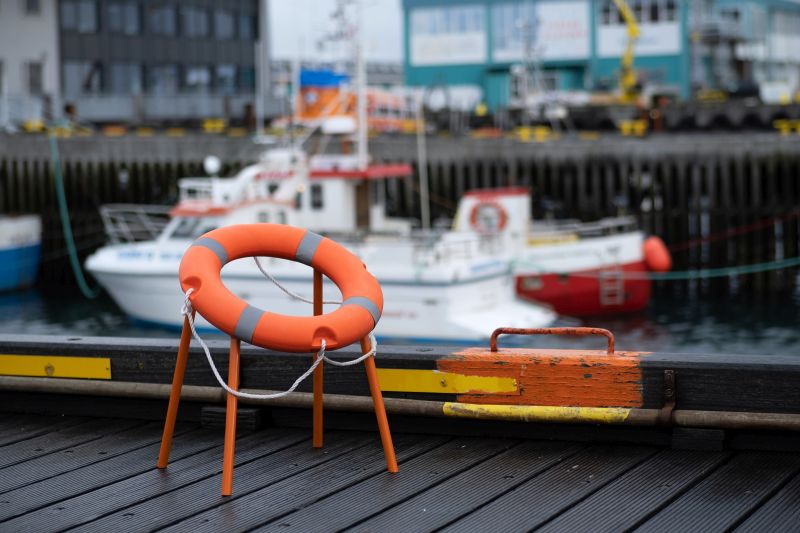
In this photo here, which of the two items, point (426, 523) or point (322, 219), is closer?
point (426, 523)

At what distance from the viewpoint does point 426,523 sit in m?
5.04

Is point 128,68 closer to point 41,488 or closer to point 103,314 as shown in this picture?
point 103,314

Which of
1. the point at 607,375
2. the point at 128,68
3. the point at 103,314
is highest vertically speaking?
the point at 128,68

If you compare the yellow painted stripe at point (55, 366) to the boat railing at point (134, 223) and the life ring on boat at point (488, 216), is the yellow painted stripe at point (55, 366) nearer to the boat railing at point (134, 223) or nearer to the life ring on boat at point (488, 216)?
the boat railing at point (134, 223)

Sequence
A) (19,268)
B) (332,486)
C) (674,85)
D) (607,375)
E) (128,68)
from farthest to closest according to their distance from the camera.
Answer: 1. (674,85)
2. (128,68)
3. (19,268)
4. (607,375)
5. (332,486)

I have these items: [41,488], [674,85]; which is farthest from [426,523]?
[674,85]

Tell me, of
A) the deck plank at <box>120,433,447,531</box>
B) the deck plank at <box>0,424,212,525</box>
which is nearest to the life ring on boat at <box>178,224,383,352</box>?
the deck plank at <box>120,433,447,531</box>

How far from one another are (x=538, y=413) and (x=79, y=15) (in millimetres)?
52941

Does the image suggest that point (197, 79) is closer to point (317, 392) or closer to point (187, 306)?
point (317, 392)

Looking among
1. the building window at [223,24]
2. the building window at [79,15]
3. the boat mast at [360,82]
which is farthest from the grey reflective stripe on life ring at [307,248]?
the building window at [223,24]

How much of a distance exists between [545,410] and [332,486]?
1.09 m

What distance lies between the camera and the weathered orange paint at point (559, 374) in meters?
5.91

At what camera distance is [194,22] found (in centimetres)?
5969

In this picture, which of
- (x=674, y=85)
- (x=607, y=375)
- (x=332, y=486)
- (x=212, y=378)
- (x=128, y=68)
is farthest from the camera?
(x=674, y=85)
